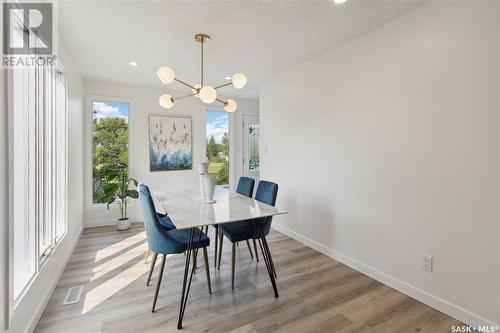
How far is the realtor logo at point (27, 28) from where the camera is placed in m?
1.46

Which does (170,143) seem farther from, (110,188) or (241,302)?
(241,302)

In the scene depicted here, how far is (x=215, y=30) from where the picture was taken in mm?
2410

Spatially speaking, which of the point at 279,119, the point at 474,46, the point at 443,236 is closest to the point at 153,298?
the point at 443,236

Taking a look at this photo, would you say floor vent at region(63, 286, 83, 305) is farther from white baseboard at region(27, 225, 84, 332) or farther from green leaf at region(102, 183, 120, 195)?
green leaf at region(102, 183, 120, 195)

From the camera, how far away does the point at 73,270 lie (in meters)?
Answer: 2.60

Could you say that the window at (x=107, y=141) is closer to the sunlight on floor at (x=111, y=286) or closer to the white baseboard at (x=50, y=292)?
the white baseboard at (x=50, y=292)

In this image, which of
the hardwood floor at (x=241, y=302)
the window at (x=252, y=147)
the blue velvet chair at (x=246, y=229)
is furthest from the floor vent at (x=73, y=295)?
the window at (x=252, y=147)

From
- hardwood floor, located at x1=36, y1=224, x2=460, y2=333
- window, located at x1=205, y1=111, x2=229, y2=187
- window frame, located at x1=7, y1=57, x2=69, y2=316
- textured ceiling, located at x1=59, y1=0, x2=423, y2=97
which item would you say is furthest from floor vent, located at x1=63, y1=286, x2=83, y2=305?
window, located at x1=205, y1=111, x2=229, y2=187

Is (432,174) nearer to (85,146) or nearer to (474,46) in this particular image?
(474,46)

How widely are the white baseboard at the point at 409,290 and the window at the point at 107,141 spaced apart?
3.50 metres

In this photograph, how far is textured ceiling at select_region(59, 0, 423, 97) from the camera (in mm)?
2047

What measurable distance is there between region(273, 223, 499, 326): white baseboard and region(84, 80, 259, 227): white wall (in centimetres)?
279

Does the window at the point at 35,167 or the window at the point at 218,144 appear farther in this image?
the window at the point at 218,144

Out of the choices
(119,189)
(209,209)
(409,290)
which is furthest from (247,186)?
(119,189)
